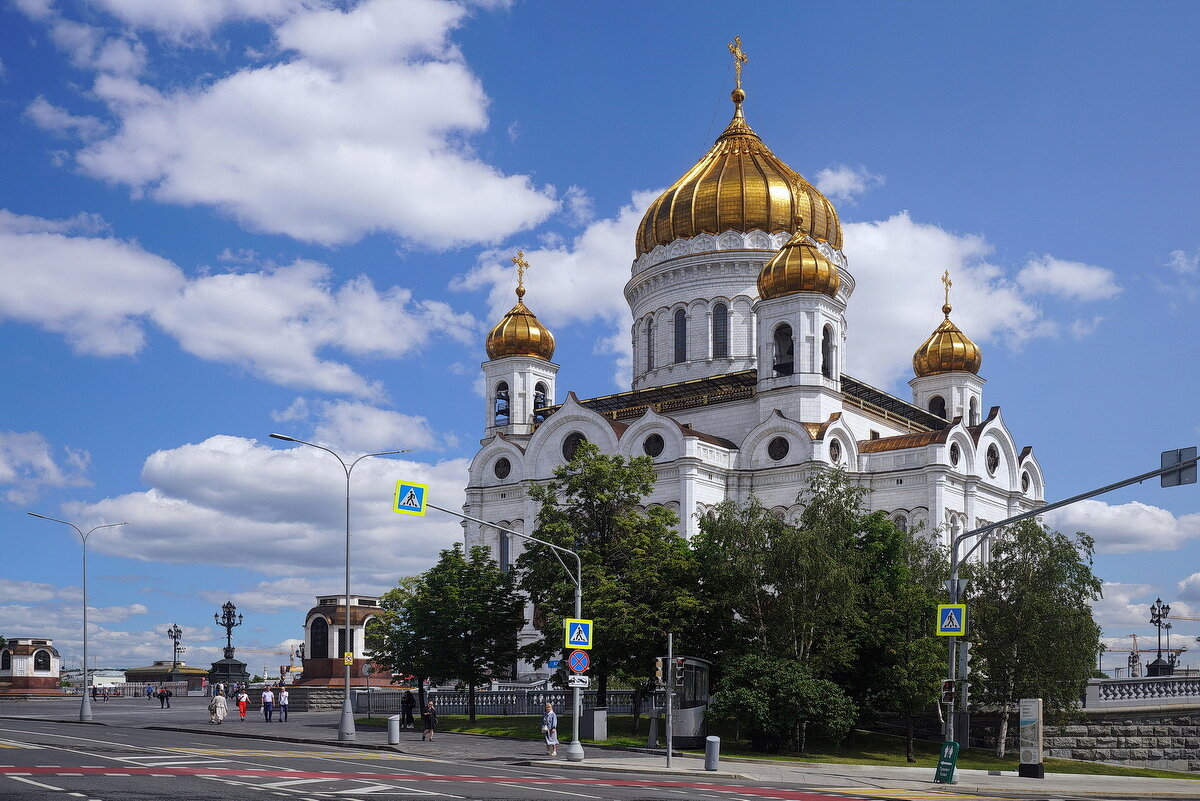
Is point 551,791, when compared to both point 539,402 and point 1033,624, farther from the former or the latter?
point 539,402

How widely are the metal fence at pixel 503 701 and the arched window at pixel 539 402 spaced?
2374 centimetres

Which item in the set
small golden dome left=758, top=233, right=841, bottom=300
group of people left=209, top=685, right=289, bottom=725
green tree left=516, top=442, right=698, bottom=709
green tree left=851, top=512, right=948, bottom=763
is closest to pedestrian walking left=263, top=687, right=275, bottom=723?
group of people left=209, top=685, right=289, bottom=725

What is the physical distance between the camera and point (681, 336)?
74375mm

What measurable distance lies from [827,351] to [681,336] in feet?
36.9

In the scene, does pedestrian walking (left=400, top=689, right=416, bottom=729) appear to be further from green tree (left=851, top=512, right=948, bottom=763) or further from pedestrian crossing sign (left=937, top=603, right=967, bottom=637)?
pedestrian crossing sign (left=937, top=603, right=967, bottom=637)

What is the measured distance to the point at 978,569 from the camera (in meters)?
44.2

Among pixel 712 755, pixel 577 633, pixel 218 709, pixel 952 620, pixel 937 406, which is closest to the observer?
pixel 952 620

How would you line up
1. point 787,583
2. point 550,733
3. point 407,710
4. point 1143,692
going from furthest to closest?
point 407,710 → point 1143,692 → point 787,583 → point 550,733

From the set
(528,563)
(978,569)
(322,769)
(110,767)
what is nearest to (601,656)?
(528,563)

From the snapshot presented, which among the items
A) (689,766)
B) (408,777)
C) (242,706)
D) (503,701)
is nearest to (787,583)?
(689,766)

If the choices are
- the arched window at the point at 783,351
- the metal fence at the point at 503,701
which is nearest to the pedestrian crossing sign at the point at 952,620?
the metal fence at the point at 503,701

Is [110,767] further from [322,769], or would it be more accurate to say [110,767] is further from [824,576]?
[824,576]

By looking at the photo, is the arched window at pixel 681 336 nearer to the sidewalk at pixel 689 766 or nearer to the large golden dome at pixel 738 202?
the large golden dome at pixel 738 202

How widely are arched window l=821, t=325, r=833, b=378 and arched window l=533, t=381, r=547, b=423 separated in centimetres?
1750
